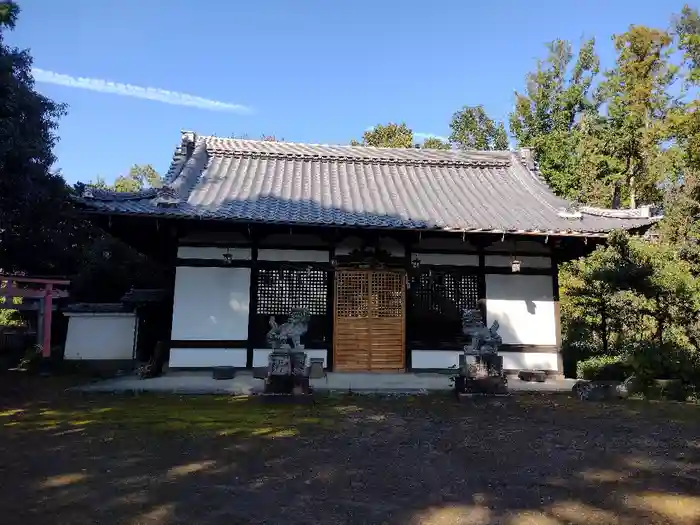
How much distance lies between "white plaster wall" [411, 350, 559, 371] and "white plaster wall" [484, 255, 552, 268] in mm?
1898

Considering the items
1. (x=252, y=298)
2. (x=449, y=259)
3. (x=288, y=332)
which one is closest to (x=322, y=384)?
(x=288, y=332)

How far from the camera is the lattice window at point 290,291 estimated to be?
995 centimetres

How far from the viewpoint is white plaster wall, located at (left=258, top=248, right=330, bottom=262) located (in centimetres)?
1001

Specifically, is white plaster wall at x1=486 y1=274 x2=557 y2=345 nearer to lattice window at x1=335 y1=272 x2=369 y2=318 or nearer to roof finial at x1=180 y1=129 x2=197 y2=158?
lattice window at x1=335 y1=272 x2=369 y2=318

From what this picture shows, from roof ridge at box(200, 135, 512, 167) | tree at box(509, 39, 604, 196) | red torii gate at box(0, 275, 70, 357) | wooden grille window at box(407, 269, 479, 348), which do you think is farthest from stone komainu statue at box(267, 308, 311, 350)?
tree at box(509, 39, 604, 196)

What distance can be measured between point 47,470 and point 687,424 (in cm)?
727

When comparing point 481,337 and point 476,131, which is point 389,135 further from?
point 481,337

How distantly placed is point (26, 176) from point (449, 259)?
11.7 meters

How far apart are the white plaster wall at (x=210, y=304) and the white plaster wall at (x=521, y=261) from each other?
5.26m

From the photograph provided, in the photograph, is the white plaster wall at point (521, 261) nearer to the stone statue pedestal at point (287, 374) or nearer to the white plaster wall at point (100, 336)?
the stone statue pedestal at point (287, 374)

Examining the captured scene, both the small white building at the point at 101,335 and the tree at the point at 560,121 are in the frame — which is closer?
the small white building at the point at 101,335

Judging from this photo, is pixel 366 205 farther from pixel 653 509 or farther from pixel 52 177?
pixel 52 177

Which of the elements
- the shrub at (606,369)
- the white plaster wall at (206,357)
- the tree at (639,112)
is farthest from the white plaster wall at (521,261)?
the tree at (639,112)

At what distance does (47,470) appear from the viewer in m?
4.04
